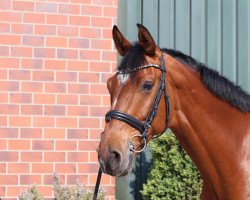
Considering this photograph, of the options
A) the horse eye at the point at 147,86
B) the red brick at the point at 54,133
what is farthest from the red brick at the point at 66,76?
the horse eye at the point at 147,86

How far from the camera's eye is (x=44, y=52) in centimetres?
549

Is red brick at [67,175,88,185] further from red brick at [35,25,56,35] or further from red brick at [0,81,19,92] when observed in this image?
red brick at [35,25,56,35]

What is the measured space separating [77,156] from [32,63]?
1.05 meters

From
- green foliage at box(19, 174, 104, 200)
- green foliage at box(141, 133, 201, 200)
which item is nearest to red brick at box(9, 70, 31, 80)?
green foliage at box(19, 174, 104, 200)

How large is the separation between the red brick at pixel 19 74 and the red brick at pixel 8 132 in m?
0.51

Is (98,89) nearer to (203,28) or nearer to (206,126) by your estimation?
(203,28)

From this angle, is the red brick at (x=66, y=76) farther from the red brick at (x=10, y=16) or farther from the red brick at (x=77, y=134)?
the red brick at (x=10, y=16)

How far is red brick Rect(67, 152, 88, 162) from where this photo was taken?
5.48 meters

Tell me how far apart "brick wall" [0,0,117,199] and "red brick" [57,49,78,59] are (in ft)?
0.03

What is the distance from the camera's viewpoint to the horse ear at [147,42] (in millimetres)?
3230

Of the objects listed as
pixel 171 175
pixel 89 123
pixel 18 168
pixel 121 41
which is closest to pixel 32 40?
pixel 89 123

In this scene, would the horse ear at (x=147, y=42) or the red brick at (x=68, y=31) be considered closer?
the horse ear at (x=147, y=42)

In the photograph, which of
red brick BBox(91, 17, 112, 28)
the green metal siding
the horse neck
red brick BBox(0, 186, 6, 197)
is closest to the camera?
the horse neck

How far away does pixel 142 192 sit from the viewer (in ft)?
17.6
